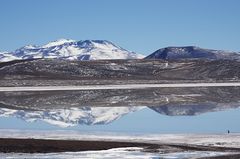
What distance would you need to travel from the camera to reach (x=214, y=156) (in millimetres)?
14586

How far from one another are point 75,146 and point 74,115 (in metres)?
14.5

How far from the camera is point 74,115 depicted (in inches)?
1228

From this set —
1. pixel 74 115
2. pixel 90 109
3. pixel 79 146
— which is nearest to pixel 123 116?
pixel 74 115

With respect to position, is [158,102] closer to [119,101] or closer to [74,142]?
[119,101]

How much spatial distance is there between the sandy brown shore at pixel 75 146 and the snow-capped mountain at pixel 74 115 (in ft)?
29.9

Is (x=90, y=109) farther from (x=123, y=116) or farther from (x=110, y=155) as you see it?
(x=110, y=155)

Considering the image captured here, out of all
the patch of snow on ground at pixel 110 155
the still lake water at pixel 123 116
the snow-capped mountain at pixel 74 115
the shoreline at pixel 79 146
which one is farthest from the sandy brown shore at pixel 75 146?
the snow-capped mountain at pixel 74 115

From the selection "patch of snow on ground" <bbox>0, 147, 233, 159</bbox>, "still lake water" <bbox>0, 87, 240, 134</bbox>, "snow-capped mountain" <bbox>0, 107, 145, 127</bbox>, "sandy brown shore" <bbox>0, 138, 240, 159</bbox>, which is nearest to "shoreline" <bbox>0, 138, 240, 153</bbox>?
"sandy brown shore" <bbox>0, 138, 240, 159</bbox>

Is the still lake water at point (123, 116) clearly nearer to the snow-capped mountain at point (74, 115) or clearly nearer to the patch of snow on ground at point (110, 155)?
the snow-capped mountain at point (74, 115)

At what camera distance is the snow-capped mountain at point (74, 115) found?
1117 inches

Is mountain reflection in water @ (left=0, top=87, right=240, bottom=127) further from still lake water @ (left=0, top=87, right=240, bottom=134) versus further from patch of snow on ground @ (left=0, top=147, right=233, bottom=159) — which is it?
patch of snow on ground @ (left=0, top=147, right=233, bottom=159)

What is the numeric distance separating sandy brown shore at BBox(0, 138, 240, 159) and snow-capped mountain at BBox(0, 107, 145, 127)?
29.9ft

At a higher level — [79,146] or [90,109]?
[79,146]

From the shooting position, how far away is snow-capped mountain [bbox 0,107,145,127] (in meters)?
28.4
